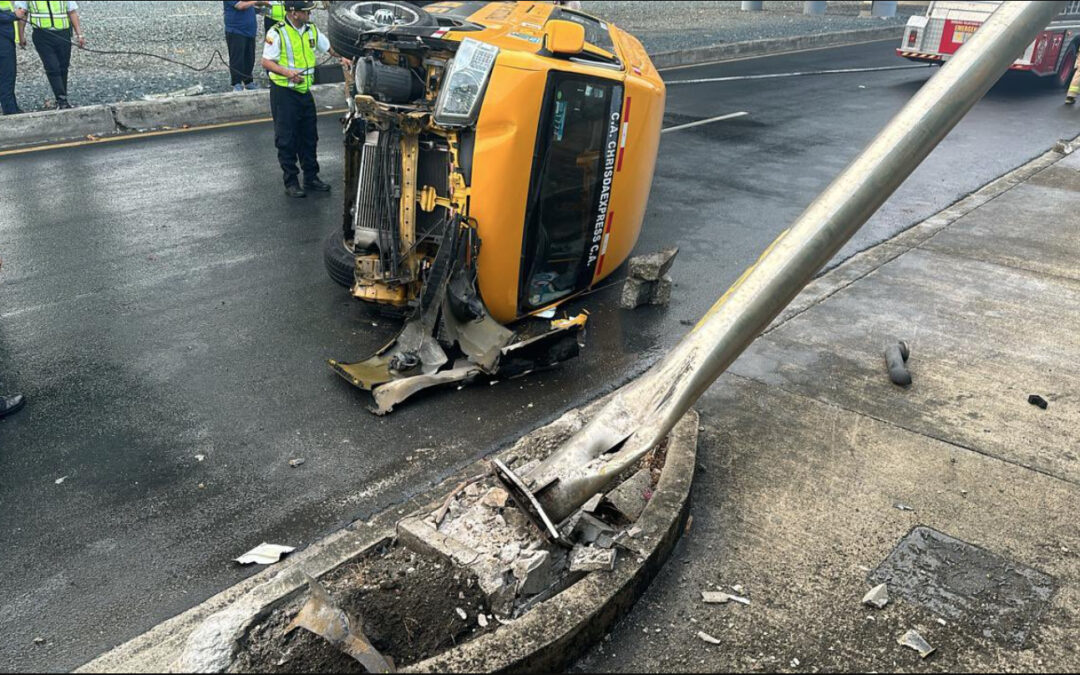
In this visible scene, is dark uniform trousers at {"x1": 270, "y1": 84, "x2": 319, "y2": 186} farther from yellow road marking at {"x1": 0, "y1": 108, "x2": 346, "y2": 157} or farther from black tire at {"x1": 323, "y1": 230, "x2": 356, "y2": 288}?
yellow road marking at {"x1": 0, "y1": 108, "x2": 346, "y2": 157}

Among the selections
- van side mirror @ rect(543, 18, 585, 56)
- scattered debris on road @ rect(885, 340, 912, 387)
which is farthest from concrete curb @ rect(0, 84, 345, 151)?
scattered debris on road @ rect(885, 340, 912, 387)

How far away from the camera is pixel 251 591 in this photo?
3508 millimetres

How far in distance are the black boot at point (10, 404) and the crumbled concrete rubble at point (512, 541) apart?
9.06ft

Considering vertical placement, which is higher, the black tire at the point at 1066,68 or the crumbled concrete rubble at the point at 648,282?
the black tire at the point at 1066,68

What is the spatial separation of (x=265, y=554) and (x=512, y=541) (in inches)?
45.5

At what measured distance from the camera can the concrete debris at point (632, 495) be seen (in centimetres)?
416

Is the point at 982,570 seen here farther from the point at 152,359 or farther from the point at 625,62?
the point at 152,359

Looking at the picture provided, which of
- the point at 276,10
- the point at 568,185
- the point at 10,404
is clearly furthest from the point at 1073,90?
the point at 10,404

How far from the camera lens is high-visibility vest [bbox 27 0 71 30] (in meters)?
11.6

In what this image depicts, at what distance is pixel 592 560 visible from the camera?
3.64 metres

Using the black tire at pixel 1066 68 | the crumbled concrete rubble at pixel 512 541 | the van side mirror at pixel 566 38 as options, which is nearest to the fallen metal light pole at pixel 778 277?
the crumbled concrete rubble at pixel 512 541

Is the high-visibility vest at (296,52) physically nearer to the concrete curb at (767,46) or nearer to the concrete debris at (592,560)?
the concrete debris at (592,560)

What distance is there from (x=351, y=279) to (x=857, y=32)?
2520 cm

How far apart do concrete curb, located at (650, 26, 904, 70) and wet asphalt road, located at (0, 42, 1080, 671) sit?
923cm
